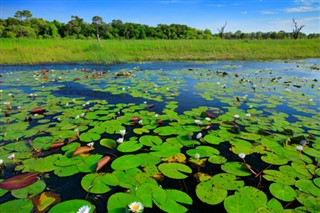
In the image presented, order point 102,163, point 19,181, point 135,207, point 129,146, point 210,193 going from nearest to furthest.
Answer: point 135,207
point 210,193
point 19,181
point 102,163
point 129,146

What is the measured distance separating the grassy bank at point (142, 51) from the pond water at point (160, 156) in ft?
39.0

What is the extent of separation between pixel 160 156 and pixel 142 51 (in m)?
17.3

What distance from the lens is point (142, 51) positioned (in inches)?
756

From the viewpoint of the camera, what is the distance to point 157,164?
2807 mm

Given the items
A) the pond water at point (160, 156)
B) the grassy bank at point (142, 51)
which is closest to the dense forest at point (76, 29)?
the grassy bank at point (142, 51)

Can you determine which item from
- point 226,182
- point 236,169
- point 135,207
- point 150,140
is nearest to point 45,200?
point 135,207

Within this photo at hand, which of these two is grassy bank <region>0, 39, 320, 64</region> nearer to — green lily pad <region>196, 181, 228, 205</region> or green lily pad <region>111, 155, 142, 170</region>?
green lily pad <region>111, 155, 142, 170</region>

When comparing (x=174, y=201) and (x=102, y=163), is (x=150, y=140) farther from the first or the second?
(x=174, y=201)

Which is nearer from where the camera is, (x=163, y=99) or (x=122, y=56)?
(x=163, y=99)

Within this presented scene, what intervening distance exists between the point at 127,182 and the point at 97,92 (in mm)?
5262

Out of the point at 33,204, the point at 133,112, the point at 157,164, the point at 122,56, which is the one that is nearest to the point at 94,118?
the point at 133,112

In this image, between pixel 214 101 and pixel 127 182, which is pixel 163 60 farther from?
pixel 127 182

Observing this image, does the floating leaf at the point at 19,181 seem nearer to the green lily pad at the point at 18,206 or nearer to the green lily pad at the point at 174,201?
the green lily pad at the point at 18,206

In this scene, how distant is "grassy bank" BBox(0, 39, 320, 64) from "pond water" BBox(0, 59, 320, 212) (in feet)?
39.0
